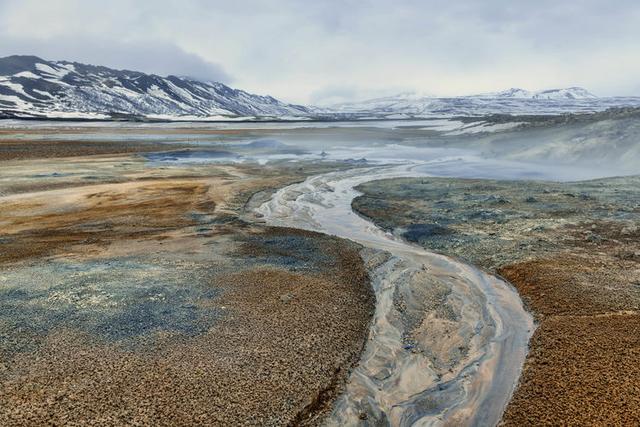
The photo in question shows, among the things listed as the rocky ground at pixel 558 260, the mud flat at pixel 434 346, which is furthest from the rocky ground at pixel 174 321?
the rocky ground at pixel 558 260

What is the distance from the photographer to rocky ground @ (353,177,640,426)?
7664mm

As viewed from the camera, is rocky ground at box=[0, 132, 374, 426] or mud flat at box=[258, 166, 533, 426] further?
mud flat at box=[258, 166, 533, 426]

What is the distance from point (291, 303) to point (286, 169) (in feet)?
99.3

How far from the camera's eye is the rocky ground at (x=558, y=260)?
25.1ft

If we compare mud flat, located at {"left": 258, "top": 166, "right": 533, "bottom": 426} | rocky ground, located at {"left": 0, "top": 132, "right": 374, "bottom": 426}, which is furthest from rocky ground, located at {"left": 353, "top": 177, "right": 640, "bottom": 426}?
rocky ground, located at {"left": 0, "top": 132, "right": 374, "bottom": 426}

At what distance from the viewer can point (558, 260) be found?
1435cm

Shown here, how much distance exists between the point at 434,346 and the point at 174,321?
5.83 meters

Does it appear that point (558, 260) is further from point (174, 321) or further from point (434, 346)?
point (174, 321)

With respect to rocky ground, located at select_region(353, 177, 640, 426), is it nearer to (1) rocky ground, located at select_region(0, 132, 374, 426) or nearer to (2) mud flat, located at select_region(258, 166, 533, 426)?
(2) mud flat, located at select_region(258, 166, 533, 426)

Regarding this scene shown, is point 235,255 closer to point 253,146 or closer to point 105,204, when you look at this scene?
point 105,204

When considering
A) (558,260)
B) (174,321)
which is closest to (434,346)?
(174,321)

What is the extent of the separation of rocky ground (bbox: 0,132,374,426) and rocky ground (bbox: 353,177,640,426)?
376 cm

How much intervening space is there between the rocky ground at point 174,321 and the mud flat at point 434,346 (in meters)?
0.48

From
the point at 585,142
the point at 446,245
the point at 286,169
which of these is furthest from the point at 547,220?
the point at 585,142
